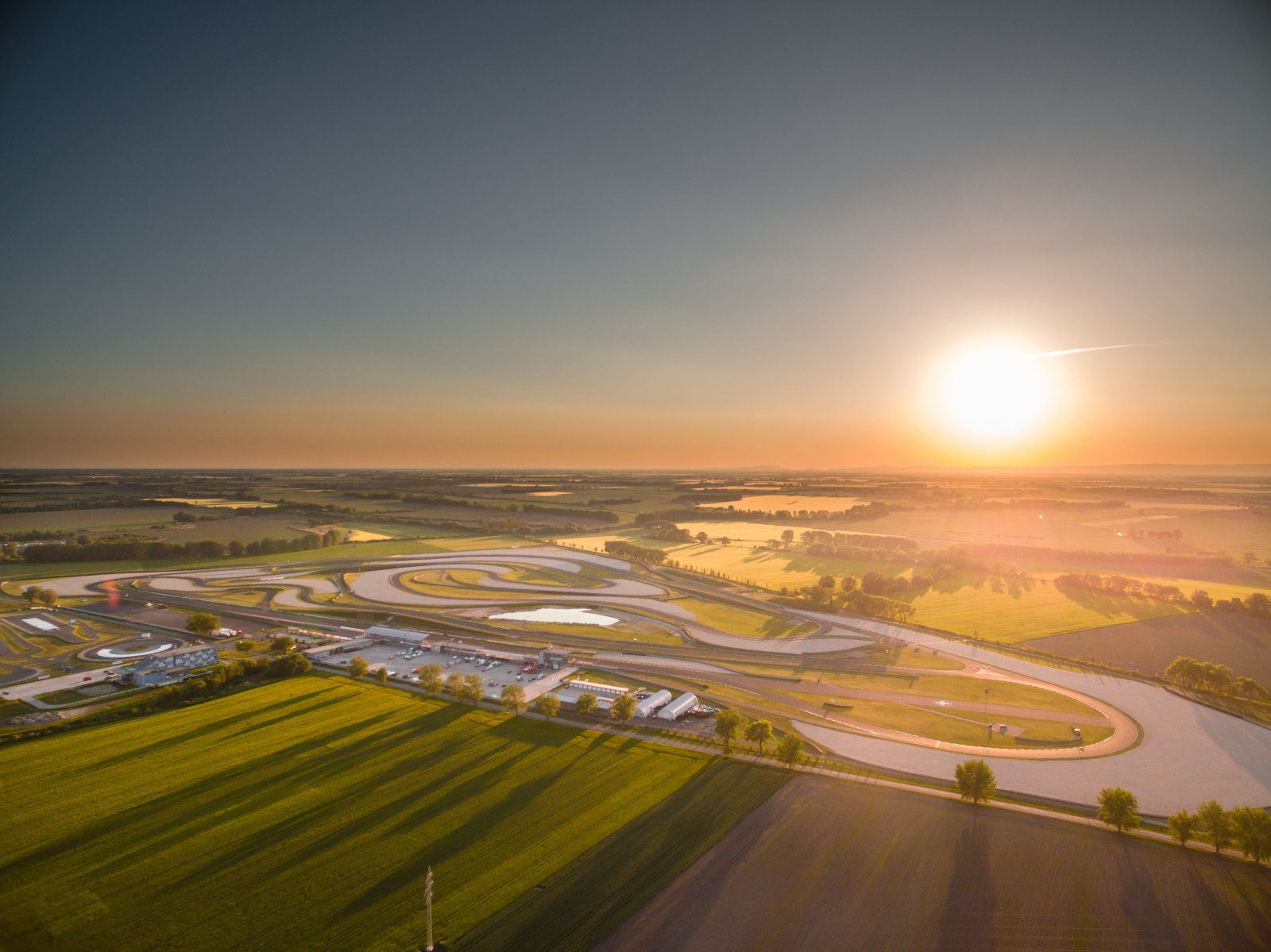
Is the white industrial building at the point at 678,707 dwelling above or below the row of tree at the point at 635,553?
below

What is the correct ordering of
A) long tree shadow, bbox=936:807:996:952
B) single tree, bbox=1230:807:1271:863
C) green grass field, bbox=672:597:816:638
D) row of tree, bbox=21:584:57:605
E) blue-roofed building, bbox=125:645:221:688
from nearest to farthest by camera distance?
1. long tree shadow, bbox=936:807:996:952
2. single tree, bbox=1230:807:1271:863
3. blue-roofed building, bbox=125:645:221:688
4. green grass field, bbox=672:597:816:638
5. row of tree, bbox=21:584:57:605

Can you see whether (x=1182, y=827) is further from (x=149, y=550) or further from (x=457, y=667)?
(x=149, y=550)

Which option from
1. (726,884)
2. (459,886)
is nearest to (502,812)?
(459,886)

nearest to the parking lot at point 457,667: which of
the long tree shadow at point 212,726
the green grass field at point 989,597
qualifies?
the long tree shadow at point 212,726

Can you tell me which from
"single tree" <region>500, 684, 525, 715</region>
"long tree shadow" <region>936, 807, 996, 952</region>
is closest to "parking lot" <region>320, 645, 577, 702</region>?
"single tree" <region>500, 684, 525, 715</region>

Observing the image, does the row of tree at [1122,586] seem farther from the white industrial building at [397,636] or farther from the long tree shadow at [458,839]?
the white industrial building at [397,636]

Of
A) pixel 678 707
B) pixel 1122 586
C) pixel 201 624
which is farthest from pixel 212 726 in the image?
pixel 1122 586

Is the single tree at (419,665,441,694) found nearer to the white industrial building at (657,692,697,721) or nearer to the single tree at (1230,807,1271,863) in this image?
the white industrial building at (657,692,697,721)

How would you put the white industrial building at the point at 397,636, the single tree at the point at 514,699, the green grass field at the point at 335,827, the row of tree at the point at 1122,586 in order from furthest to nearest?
the row of tree at the point at 1122,586
the white industrial building at the point at 397,636
the single tree at the point at 514,699
the green grass field at the point at 335,827
